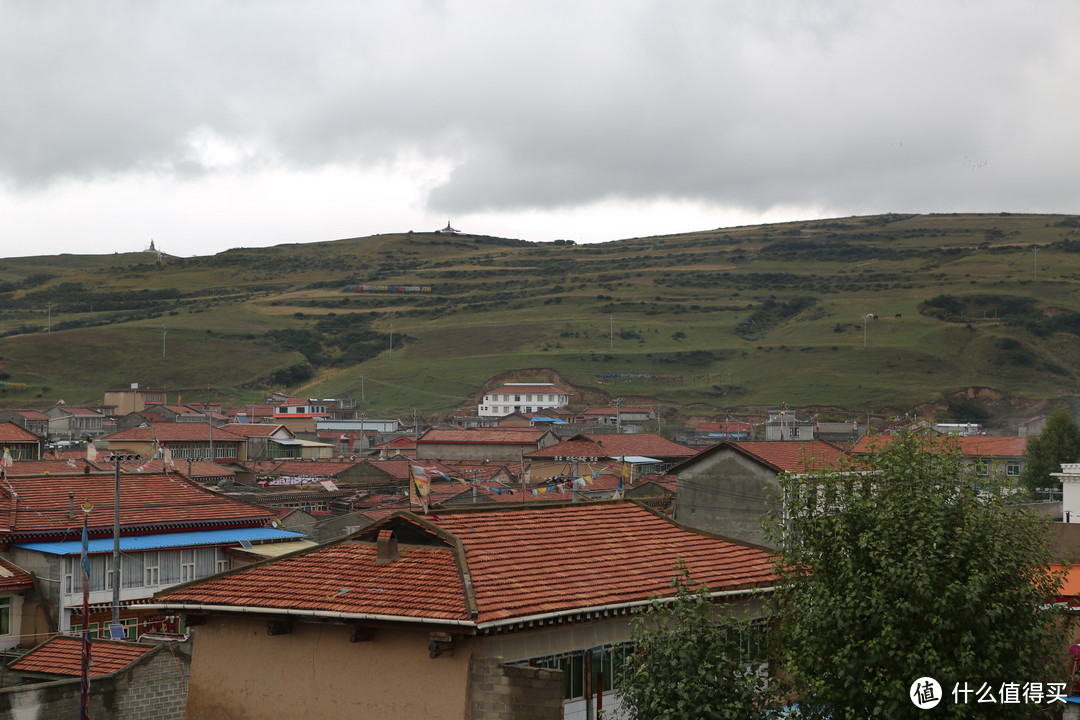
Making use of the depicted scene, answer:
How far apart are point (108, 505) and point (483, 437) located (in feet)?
206

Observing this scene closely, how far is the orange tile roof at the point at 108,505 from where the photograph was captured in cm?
3359

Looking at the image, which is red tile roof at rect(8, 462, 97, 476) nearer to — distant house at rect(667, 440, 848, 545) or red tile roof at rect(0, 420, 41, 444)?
red tile roof at rect(0, 420, 41, 444)

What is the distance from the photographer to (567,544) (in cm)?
1822

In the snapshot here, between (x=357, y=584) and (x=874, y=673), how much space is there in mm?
7150

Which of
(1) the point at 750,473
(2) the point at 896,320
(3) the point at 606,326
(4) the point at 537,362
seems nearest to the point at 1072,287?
(2) the point at 896,320

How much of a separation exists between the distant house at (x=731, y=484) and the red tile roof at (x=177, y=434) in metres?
56.5

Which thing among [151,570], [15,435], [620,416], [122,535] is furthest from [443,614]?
[620,416]

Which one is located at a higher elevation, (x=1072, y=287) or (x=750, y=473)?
(x=1072, y=287)

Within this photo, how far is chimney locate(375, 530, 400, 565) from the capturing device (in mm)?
17250

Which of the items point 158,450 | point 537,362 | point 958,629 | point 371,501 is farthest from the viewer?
point 537,362

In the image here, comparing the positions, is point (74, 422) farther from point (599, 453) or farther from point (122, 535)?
point (122, 535)

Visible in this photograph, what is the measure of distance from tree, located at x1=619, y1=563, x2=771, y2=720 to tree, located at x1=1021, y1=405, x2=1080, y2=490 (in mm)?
62782

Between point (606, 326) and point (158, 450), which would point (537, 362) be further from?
point (158, 450)

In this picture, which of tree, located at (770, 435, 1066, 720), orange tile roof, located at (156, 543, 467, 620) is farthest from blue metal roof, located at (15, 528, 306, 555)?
tree, located at (770, 435, 1066, 720)
